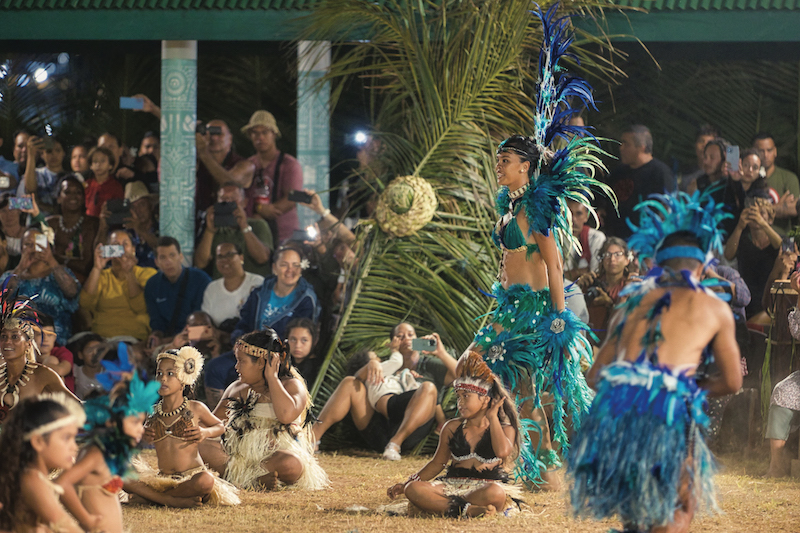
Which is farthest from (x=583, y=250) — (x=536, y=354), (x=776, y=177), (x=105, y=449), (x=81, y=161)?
(x=105, y=449)

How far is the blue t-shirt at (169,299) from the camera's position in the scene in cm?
738

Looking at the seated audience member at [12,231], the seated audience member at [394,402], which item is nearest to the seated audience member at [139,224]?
the seated audience member at [12,231]

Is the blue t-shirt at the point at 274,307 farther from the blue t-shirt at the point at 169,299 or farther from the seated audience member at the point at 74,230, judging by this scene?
the seated audience member at the point at 74,230

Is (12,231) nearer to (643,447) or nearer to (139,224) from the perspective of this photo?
(139,224)

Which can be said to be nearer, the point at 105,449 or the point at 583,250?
the point at 105,449

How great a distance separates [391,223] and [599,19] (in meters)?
2.25

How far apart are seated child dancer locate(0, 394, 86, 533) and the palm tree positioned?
378 cm

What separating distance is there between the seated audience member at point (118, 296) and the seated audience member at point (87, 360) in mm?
235

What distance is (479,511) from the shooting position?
461 cm

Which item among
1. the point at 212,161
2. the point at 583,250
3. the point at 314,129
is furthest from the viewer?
the point at 314,129

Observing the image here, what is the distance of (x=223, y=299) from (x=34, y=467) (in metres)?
4.23

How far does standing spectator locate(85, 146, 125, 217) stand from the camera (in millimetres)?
8281

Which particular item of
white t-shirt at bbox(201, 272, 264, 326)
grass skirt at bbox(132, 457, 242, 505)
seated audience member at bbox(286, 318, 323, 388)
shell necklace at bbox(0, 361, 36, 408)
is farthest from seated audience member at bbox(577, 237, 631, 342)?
shell necklace at bbox(0, 361, 36, 408)

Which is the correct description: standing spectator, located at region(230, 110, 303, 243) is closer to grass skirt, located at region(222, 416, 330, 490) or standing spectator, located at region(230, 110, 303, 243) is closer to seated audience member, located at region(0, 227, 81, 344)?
seated audience member, located at region(0, 227, 81, 344)
